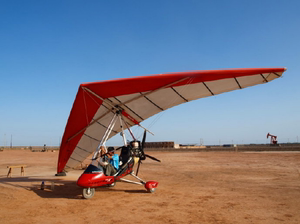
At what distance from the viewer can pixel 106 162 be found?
858cm

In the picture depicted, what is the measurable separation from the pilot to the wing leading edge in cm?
195

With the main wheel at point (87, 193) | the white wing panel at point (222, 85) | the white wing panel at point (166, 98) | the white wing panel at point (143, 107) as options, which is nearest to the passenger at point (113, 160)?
the main wheel at point (87, 193)

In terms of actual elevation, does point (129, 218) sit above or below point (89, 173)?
below

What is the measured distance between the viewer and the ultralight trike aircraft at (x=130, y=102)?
7.53m

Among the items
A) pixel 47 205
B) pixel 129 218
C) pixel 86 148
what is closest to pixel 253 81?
pixel 129 218

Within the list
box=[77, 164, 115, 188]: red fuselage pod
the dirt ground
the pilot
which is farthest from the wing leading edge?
the dirt ground

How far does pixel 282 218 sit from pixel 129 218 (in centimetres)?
386

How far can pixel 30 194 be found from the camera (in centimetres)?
883

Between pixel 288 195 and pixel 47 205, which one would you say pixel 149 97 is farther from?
pixel 288 195

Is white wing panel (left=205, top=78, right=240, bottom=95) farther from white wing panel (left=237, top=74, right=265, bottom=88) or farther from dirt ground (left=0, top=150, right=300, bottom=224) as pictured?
dirt ground (left=0, top=150, right=300, bottom=224)

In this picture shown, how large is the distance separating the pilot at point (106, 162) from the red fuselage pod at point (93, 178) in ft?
0.85

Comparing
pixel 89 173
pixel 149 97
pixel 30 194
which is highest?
pixel 149 97

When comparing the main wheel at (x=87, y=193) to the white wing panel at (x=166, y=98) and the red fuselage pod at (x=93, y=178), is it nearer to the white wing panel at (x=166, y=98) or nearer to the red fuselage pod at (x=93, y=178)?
the red fuselage pod at (x=93, y=178)

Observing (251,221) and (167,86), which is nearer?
(251,221)
